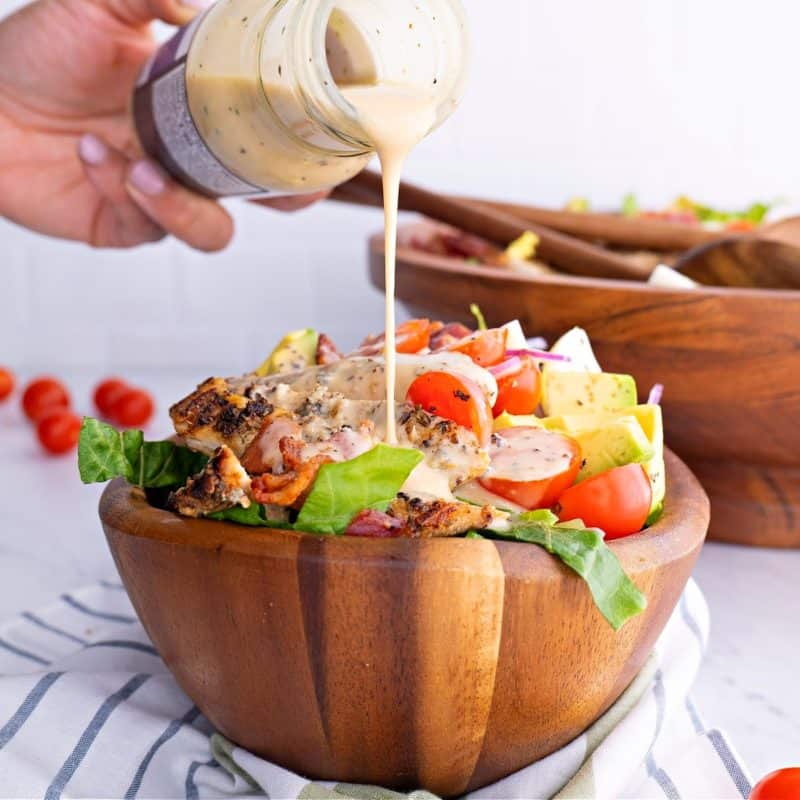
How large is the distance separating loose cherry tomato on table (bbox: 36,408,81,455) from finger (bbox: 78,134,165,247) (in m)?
0.39

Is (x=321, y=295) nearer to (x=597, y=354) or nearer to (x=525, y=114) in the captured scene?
(x=525, y=114)

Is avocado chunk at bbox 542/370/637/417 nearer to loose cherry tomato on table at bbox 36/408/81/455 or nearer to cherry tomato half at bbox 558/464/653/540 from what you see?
cherry tomato half at bbox 558/464/653/540

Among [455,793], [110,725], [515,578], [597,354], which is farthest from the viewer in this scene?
[597,354]

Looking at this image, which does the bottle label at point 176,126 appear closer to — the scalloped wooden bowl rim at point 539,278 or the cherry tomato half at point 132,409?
the scalloped wooden bowl rim at point 539,278

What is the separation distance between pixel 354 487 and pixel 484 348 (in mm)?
350

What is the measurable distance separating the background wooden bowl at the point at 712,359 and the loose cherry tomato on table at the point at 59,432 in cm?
99

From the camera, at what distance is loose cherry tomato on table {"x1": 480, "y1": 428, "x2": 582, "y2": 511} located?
1202 millimetres

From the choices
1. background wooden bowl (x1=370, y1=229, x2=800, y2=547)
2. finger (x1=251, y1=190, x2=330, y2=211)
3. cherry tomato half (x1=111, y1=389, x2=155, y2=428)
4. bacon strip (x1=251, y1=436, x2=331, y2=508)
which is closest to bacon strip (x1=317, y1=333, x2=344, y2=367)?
bacon strip (x1=251, y1=436, x2=331, y2=508)

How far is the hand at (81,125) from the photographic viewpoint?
223 cm

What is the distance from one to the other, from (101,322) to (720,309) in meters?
2.20

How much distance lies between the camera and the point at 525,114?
11.8 ft

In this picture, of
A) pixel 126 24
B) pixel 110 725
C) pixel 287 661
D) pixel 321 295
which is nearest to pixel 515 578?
pixel 287 661

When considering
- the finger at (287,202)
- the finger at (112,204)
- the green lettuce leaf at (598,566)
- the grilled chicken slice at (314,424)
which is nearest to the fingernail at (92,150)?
the finger at (112,204)

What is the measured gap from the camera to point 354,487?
1110mm
